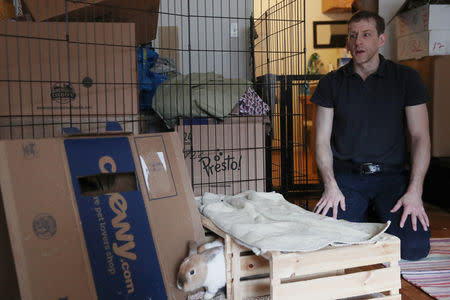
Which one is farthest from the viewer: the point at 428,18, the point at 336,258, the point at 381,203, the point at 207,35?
the point at 207,35

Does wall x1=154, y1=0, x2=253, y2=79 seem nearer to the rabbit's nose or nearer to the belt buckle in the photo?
the belt buckle

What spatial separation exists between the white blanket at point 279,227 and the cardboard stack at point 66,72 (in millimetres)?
699

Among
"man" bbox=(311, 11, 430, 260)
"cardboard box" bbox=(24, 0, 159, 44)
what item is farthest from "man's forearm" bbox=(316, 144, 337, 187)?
"cardboard box" bbox=(24, 0, 159, 44)

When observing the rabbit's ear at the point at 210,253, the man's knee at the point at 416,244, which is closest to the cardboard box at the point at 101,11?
the rabbit's ear at the point at 210,253

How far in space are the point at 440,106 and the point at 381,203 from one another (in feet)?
4.32

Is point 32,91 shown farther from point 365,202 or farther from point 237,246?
point 365,202

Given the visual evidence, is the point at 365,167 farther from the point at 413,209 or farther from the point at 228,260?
the point at 228,260

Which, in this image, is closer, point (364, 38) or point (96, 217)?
point (96, 217)

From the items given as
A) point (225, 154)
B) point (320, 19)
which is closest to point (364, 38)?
point (225, 154)

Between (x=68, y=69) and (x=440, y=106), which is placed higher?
(x=68, y=69)

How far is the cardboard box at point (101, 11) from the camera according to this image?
2.01 meters

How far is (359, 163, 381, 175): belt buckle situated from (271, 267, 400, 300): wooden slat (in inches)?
28.4

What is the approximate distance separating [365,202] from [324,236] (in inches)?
30.9

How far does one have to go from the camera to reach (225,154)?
7.77 ft
